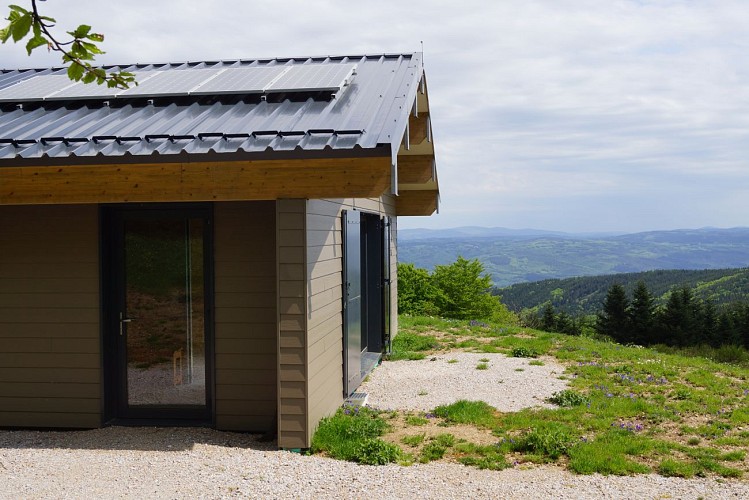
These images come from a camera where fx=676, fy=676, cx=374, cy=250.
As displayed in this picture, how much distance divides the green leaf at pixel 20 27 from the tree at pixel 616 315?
30242mm

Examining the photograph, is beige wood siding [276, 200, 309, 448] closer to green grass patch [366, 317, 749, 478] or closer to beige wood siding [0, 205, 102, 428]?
green grass patch [366, 317, 749, 478]

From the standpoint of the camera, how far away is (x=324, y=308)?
6578mm

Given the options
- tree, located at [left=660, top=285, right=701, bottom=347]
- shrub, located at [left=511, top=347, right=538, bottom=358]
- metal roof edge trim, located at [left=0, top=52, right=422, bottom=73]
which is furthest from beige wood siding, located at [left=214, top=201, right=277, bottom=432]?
tree, located at [left=660, top=285, right=701, bottom=347]

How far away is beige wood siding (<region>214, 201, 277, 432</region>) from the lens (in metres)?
6.42

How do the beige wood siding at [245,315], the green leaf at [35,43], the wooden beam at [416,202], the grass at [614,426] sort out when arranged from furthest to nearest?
the wooden beam at [416,202] → the beige wood siding at [245,315] → the grass at [614,426] → the green leaf at [35,43]

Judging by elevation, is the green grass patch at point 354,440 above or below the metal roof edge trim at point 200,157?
below

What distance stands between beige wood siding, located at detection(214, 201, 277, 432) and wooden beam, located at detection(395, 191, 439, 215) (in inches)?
302

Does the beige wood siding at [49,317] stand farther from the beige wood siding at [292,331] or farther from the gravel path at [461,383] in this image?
the gravel path at [461,383]

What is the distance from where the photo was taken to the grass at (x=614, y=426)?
5.69 meters

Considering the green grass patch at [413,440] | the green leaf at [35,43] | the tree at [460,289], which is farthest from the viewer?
the tree at [460,289]

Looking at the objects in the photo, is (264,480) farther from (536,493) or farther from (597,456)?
(597,456)

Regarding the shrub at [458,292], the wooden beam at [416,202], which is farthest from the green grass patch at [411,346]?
the shrub at [458,292]

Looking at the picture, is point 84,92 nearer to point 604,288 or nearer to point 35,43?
point 35,43

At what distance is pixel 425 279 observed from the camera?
26062 mm
